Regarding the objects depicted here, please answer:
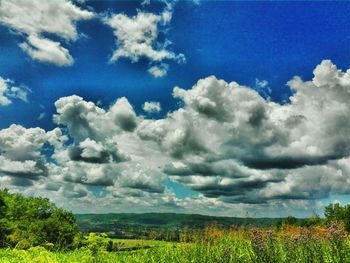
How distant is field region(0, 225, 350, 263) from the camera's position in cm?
1525

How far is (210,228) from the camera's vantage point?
25.4 metres

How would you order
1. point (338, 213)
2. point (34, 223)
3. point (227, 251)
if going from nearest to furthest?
point (227, 251) → point (34, 223) → point (338, 213)

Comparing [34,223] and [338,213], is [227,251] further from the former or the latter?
[338,213]

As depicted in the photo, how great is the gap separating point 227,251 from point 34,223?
25.4 metres

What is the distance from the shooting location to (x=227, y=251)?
15.8 metres

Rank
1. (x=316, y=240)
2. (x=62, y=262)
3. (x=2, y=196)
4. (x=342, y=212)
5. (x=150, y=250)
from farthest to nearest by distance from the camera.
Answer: (x=342, y=212) < (x=2, y=196) < (x=150, y=250) < (x=316, y=240) < (x=62, y=262)

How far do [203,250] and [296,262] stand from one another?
5148mm

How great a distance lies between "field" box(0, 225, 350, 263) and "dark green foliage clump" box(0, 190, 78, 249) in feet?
39.9

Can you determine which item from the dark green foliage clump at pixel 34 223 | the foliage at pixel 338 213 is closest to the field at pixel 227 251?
the dark green foliage clump at pixel 34 223

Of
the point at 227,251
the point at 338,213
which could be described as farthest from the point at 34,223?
the point at 338,213

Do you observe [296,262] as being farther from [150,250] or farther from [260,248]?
[150,250]

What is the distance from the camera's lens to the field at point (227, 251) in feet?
50.0

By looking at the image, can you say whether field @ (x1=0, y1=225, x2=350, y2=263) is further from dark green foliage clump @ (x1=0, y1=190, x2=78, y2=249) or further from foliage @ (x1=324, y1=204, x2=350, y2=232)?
foliage @ (x1=324, y1=204, x2=350, y2=232)

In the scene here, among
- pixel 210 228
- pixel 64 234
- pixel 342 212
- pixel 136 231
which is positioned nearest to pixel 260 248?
pixel 210 228
